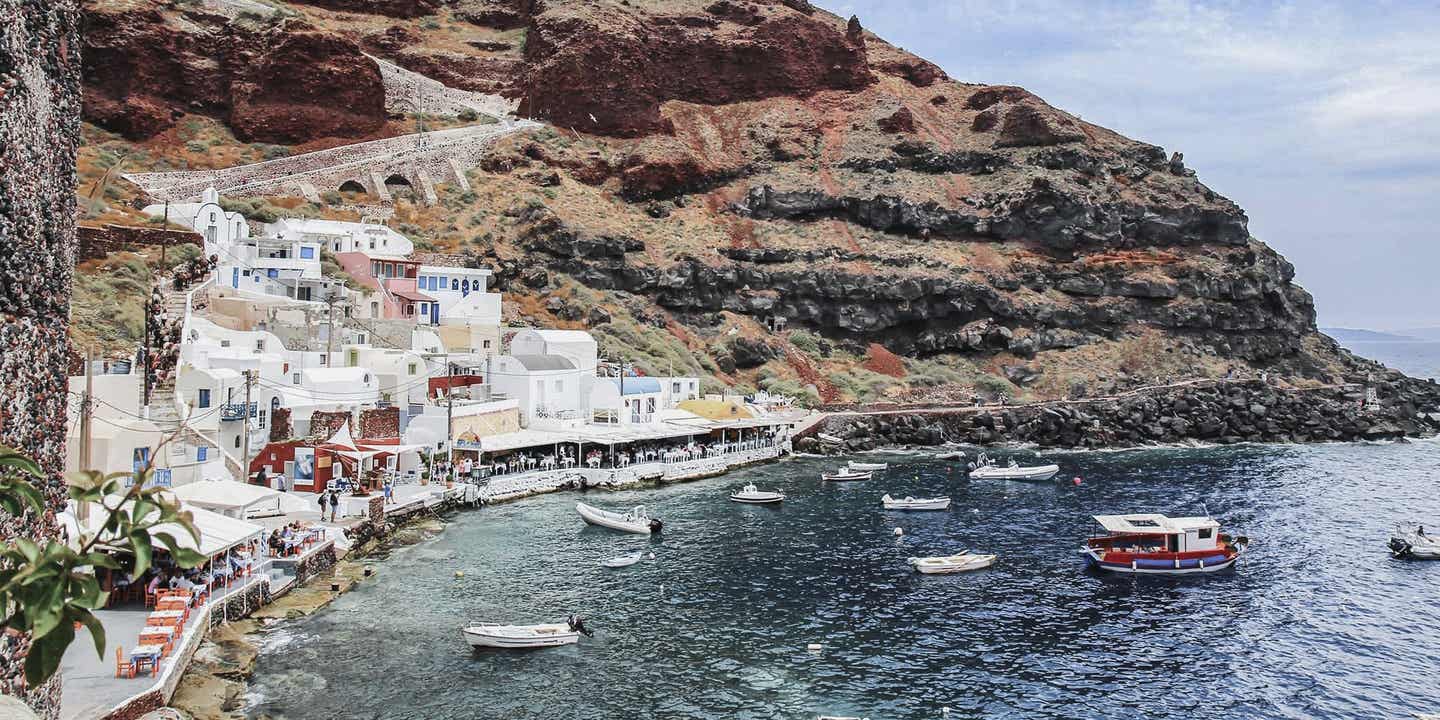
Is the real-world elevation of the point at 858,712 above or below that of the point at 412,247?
below

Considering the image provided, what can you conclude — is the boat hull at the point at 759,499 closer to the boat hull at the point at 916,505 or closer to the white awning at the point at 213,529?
the boat hull at the point at 916,505

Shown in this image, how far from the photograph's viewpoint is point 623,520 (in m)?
44.4

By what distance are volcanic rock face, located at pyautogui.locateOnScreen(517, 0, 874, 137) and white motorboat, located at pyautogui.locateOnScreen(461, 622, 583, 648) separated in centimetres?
9607

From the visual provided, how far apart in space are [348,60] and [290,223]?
38293 mm

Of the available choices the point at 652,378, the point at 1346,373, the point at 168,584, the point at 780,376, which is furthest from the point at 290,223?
A: the point at 1346,373

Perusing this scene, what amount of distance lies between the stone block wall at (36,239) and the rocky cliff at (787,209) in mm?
73606

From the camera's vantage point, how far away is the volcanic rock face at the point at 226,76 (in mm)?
95188

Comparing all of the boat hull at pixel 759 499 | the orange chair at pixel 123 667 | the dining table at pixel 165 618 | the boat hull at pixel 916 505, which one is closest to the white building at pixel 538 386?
the boat hull at pixel 759 499

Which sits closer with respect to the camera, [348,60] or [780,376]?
[780,376]

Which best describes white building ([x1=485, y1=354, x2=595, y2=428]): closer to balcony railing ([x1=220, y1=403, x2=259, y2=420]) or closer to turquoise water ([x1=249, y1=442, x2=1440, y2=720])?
turquoise water ([x1=249, y1=442, x2=1440, y2=720])

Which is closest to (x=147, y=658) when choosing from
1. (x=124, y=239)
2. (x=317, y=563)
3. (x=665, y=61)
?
(x=317, y=563)

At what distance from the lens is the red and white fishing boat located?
1601 inches

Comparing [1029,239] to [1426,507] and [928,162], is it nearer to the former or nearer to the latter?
[928,162]

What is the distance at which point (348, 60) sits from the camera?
352 feet
